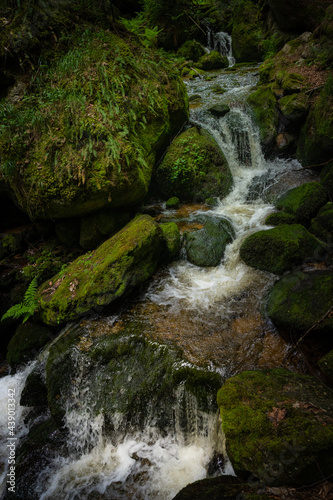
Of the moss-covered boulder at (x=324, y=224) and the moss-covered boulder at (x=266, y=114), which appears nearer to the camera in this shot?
the moss-covered boulder at (x=324, y=224)

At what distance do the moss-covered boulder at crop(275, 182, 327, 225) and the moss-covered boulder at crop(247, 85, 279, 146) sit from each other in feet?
9.88

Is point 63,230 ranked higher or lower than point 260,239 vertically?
higher

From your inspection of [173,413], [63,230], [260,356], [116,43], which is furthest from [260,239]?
[116,43]

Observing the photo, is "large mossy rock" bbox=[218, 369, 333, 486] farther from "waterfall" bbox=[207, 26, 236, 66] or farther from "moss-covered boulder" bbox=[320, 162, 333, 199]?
"waterfall" bbox=[207, 26, 236, 66]

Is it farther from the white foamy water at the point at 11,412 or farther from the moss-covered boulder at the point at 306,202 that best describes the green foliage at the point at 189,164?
the white foamy water at the point at 11,412

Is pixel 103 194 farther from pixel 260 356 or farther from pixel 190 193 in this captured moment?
pixel 260 356

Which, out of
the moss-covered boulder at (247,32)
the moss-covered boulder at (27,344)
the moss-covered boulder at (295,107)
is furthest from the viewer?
the moss-covered boulder at (247,32)

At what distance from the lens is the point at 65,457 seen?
371 cm

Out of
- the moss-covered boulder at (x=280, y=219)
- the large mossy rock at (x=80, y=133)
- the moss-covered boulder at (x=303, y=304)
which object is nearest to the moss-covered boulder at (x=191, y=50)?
the large mossy rock at (x=80, y=133)

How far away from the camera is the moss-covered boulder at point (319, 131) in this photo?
21.7 ft

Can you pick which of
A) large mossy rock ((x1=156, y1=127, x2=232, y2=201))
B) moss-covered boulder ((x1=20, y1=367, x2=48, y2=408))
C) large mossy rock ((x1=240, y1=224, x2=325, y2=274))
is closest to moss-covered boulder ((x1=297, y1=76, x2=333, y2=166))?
large mossy rock ((x1=156, y1=127, x2=232, y2=201))

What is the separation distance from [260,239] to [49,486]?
5332 millimetres

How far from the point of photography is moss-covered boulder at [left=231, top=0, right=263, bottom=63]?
14.5 metres

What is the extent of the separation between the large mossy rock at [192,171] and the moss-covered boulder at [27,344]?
5009 mm
